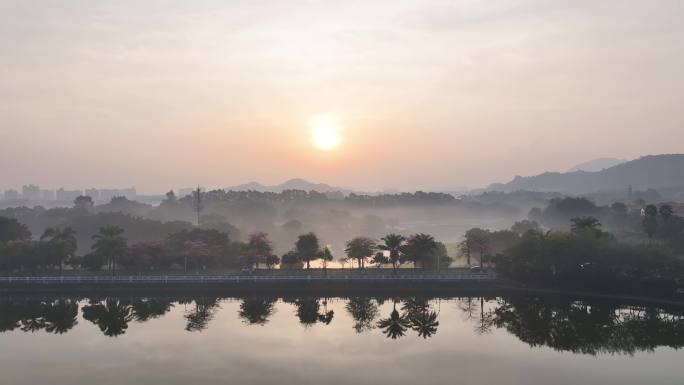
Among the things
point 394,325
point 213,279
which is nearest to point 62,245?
point 213,279

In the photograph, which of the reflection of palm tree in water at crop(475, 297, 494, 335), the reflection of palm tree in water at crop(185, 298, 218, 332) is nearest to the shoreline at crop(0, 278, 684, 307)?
the reflection of palm tree in water at crop(185, 298, 218, 332)

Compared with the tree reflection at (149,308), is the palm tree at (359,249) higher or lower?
higher

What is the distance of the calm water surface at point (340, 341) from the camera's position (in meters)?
36.9

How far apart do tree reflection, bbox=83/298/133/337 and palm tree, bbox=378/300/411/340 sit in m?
23.5

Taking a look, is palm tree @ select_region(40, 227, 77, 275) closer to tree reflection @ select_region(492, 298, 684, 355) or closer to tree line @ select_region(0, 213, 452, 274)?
tree line @ select_region(0, 213, 452, 274)

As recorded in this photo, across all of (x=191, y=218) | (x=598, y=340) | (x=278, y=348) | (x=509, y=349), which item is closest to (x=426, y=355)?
(x=509, y=349)

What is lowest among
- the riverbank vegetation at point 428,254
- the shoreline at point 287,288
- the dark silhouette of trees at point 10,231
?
the shoreline at point 287,288

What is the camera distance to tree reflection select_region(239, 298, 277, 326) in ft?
172

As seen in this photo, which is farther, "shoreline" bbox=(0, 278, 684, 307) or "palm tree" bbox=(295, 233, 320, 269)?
"palm tree" bbox=(295, 233, 320, 269)

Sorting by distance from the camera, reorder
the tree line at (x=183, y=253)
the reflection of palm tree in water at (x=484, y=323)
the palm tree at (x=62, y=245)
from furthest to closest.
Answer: the palm tree at (x=62, y=245) < the tree line at (x=183, y=253) < the reflection of palm tree in water at (x=484, y=323)

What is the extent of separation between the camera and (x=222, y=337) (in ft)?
152

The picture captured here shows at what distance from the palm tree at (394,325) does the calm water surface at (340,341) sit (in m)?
0.18

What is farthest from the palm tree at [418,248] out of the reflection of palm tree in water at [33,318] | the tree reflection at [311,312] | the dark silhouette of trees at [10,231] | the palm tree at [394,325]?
the dark silhouette of trees at [10,231]

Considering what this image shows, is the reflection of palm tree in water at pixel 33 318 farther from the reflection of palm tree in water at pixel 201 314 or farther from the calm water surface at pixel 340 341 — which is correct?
the reflection of palm tree in water at pixel 201 314
